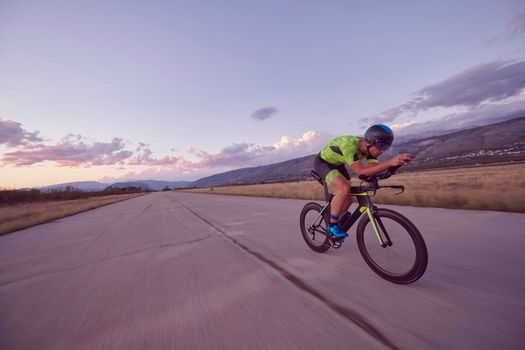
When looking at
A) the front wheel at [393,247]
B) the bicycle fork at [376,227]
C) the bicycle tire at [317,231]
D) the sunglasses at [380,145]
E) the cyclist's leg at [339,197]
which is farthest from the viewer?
the bicycle tire at [317,231]

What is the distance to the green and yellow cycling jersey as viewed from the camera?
3334mm

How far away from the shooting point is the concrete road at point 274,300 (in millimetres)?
1926

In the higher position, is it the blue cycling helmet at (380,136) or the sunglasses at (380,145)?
the blue cycling helmet at (380,136)

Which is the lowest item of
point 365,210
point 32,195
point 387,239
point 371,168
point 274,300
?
point 274,300

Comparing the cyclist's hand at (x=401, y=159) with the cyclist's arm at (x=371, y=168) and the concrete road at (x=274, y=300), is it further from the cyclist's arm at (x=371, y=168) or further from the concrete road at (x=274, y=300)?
the concrete road at (x=274, y=300)

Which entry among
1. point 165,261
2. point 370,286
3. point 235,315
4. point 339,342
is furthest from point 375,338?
point 165,261

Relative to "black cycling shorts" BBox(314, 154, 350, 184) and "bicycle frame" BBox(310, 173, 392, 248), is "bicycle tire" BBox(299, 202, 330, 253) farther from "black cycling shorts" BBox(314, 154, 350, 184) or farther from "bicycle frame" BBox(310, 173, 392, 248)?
"black cycling shorts" BBox(314, 154, 350, 184)

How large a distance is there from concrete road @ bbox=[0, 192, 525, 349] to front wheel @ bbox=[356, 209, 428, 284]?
148 mm

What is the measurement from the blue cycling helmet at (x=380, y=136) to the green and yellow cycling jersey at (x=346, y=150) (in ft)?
0.67

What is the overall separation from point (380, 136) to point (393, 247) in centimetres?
131

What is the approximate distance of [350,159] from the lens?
10.8 ft

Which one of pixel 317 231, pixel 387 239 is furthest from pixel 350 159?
pixel 317 231

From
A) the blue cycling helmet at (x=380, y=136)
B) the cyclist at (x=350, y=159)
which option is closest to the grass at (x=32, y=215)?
the cyclist at (x=350, y=159)

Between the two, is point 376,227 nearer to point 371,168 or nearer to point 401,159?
point 371,168
